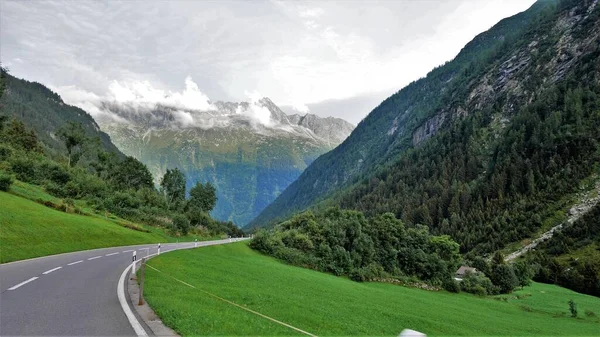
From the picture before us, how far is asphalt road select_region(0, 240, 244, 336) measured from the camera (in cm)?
1038

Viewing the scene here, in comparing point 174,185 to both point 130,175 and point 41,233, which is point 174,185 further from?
point 41,233

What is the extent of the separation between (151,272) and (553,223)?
144 m

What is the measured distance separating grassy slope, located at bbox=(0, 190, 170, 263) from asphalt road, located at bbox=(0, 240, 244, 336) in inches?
284

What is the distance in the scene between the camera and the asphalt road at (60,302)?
10375 millimetres

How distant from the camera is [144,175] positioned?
124188 mm

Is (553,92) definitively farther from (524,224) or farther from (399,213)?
(399,213)

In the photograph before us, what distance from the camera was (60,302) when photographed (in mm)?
13523

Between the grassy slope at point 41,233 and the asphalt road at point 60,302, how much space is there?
23.6 ft

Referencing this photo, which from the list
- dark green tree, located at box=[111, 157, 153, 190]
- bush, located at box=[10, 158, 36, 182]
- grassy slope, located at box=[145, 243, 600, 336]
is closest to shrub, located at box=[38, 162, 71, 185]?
bush, located at box=[10, 158, 36, 182]

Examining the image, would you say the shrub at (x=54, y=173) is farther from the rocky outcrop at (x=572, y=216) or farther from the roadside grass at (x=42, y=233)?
the rocky outcrop at (x=572, y=216)

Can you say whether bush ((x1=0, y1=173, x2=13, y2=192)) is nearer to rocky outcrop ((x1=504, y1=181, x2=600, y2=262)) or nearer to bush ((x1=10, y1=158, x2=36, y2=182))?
bush ((x1=10, y1=158, x2=36, y2=182))

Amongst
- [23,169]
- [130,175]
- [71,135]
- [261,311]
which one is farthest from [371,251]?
[130,175]

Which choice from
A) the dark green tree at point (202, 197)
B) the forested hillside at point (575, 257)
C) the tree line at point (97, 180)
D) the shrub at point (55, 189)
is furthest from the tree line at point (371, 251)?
the dark green tree at point (202, 197)

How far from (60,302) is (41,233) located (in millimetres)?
25562
